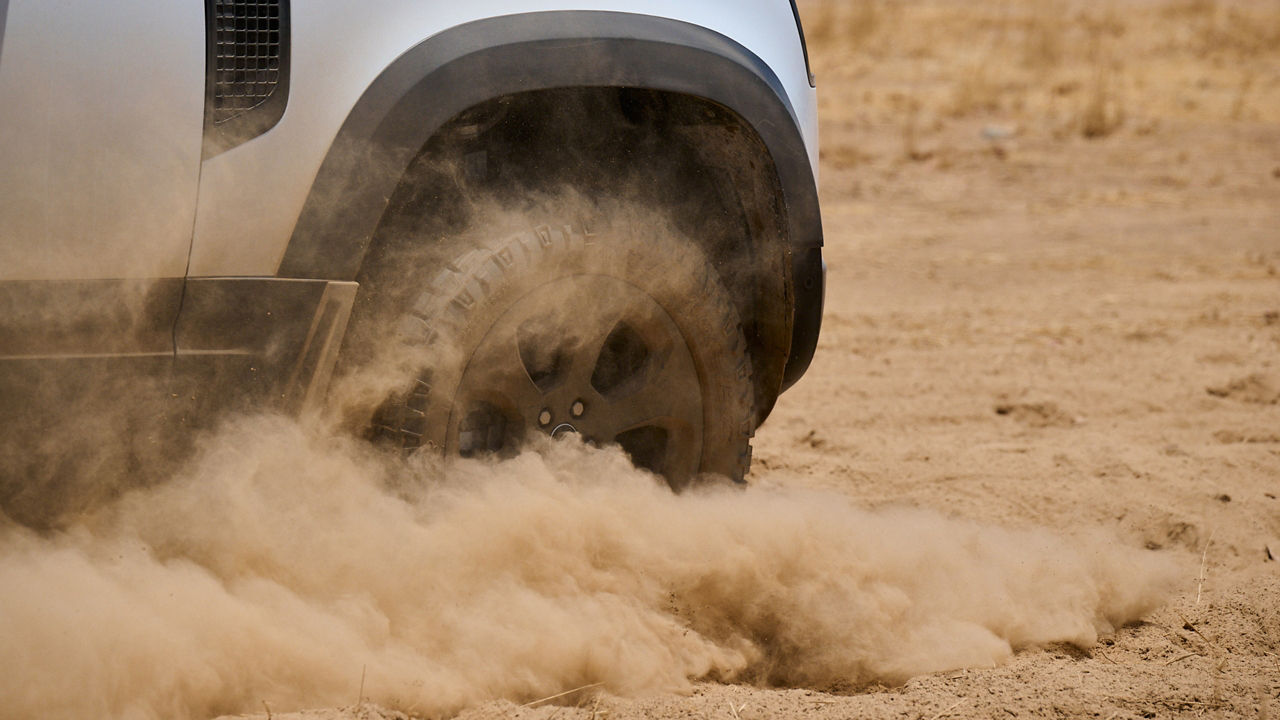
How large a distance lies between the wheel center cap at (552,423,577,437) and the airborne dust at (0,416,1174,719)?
0.04 meters

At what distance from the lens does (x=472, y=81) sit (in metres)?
2.31

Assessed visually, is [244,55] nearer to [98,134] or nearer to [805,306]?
[98,134]

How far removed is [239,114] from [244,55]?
11 centimetres

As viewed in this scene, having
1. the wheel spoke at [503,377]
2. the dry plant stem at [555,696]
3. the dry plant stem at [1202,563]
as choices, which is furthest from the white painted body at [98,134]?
the dry plant stem at [1202,563]

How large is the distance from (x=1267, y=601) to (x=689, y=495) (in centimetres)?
153

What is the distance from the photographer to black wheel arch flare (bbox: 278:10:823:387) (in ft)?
7.47

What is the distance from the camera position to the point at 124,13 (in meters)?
2.08

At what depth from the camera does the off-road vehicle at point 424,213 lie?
2.12 meters

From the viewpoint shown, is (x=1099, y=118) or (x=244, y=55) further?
(x=1099, y=118)

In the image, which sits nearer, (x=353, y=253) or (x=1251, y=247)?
(x=353, y=253)

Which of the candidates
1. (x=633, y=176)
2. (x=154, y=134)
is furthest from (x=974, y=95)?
(x=154, y=134)

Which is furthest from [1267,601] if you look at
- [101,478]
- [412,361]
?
[101,478]

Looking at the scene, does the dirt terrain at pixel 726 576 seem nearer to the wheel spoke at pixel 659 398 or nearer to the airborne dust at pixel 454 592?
the airborne dust at pixel 454 592

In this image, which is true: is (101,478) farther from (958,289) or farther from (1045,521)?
(958,289)
